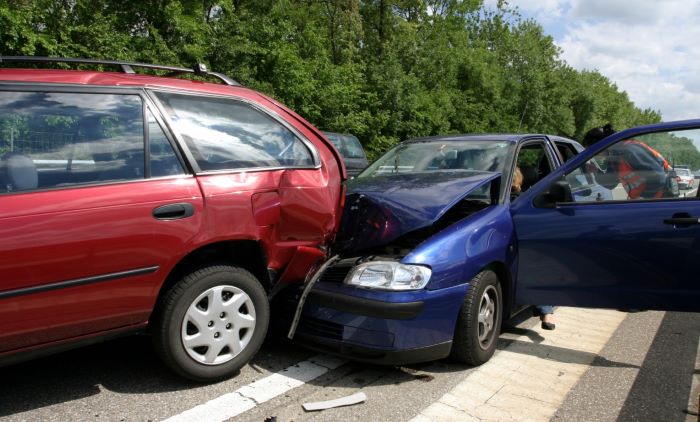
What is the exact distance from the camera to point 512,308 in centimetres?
418

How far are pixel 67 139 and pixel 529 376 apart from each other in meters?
3.07

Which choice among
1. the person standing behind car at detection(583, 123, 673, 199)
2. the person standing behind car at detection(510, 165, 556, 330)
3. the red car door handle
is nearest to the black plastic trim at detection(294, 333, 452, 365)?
the red car door handle

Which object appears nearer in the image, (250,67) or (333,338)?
(333,338)

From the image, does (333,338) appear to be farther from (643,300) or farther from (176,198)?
(643,300)

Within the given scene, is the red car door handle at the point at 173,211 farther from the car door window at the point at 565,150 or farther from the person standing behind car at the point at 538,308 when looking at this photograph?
the car door window at the point at 565,150

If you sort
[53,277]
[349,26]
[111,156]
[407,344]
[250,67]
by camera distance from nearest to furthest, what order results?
1. [53,277]
2. [111,156]
3. [407,344]
4. [250,67]
5. [349,26]

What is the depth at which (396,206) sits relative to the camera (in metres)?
3.92

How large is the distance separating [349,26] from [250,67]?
422 inches

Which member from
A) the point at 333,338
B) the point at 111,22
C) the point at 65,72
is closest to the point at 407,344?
the point at 333,338

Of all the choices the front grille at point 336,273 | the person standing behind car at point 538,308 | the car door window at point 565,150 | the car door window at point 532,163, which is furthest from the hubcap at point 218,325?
the car door window at point 565,150

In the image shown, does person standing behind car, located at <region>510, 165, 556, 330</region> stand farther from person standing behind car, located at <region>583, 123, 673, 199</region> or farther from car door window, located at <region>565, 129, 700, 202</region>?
person standing behind car, located at <region>583, 123, 673, 199</region>

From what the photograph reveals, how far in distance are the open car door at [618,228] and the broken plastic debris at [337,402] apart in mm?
1540

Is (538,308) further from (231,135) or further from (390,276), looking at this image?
(231,135)

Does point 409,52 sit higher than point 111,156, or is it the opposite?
point 409,52
